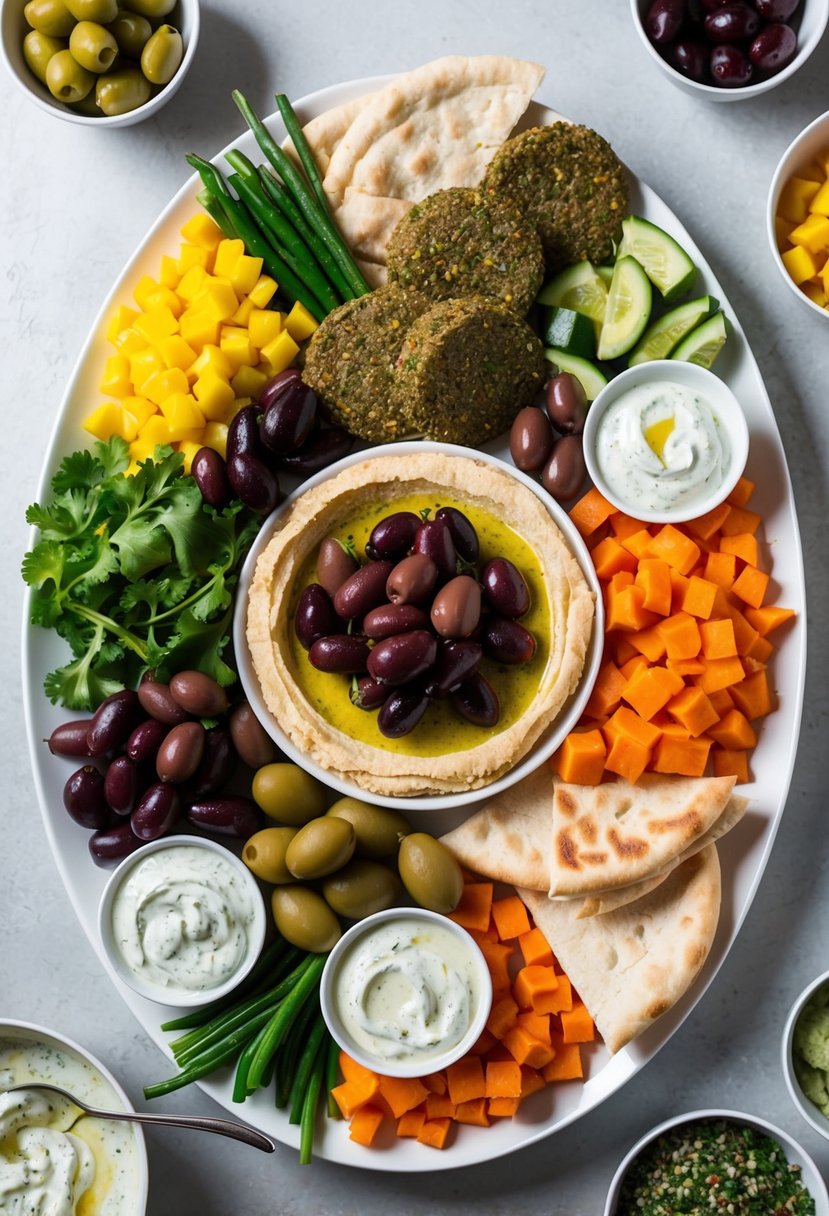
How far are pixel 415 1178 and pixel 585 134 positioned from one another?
3.81 metres

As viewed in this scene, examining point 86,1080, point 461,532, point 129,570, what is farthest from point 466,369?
point 86,1080

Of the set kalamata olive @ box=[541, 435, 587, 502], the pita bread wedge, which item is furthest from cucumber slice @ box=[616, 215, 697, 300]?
the pita bread wedge

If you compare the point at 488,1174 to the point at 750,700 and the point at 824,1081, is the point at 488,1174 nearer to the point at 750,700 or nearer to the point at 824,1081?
the point at 824,1081

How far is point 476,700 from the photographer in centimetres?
395

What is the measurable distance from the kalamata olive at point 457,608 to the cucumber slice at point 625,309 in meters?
1.05

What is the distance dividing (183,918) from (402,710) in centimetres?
99

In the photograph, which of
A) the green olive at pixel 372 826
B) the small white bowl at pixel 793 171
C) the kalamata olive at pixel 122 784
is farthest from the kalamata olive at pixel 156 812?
the small white bowl at pixel 793 171

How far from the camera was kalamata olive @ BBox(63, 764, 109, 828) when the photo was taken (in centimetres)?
410

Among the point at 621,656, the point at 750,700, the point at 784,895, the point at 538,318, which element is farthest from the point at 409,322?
the point at 784,895

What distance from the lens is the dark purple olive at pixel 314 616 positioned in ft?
13.2

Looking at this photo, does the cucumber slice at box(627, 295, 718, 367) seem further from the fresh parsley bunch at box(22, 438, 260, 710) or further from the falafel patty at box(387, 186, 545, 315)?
the fresh parsley bunch at box(22, 438, 260, 710)

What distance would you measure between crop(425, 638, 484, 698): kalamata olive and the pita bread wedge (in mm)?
818

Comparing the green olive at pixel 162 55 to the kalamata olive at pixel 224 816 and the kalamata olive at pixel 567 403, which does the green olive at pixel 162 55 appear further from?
the kalamata olive at pixel 224 816

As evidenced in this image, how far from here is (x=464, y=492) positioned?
413 centimetres
